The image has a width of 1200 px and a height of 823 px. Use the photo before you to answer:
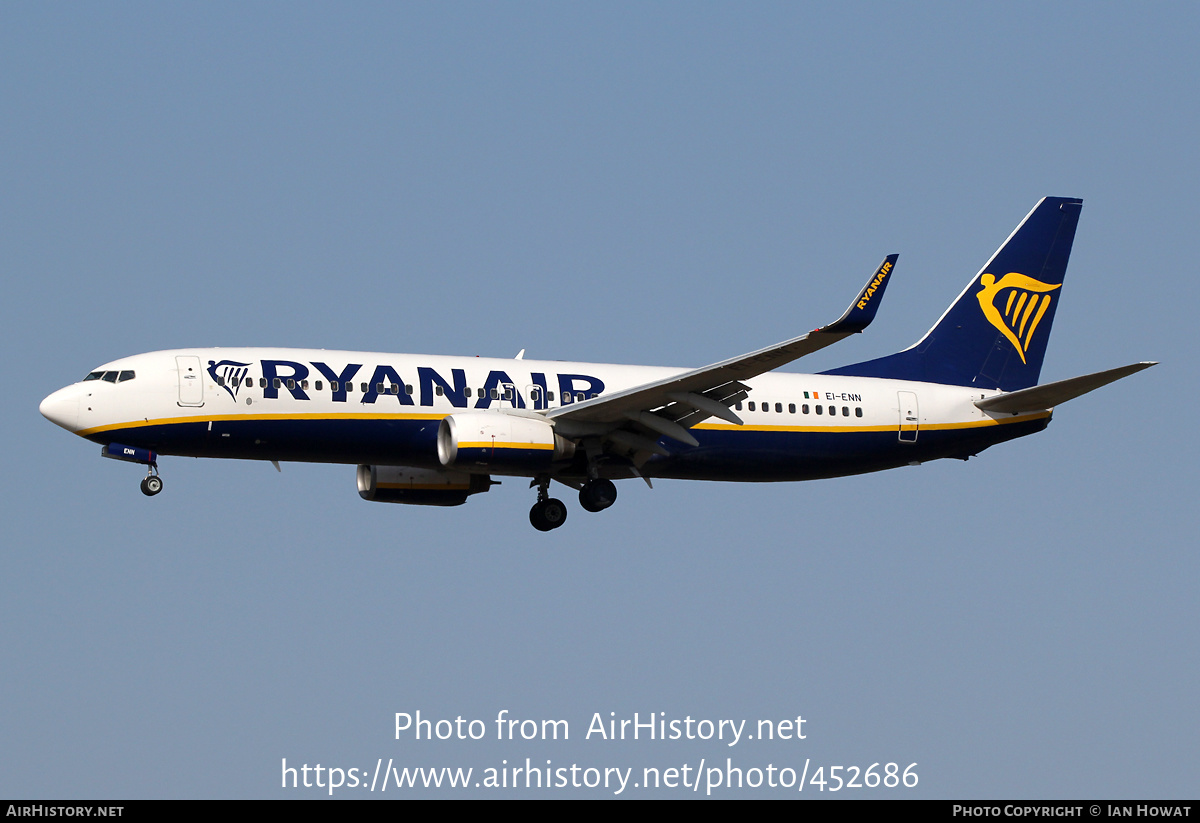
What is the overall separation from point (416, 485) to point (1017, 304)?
17814mm

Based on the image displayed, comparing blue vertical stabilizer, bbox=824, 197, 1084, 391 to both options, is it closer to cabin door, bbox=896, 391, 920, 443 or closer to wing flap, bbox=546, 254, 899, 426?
cabin door, bbox=896, 391, 920, 443

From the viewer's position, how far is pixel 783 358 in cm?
3459

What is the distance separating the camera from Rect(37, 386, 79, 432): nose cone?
3656cm

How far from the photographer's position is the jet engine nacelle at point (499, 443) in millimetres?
36531

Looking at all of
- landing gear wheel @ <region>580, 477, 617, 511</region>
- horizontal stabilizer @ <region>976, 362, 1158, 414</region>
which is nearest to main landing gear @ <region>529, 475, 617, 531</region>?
landing gear wheel @ <region>580, 477, 617, 511</region>

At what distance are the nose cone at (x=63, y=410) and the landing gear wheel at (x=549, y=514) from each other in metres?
11.4

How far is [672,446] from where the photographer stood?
40094 millimetres

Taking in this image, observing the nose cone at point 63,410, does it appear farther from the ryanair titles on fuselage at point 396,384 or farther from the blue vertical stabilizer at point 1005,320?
the blue vertical stabilizer at point 1005,320

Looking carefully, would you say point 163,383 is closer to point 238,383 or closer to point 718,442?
point 238,383

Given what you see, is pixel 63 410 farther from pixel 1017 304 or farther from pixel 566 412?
pixel 1017 304

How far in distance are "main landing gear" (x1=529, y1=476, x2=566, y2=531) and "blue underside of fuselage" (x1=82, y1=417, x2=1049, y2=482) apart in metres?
1.41

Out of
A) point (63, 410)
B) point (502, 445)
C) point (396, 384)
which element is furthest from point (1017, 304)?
point (63, 410)

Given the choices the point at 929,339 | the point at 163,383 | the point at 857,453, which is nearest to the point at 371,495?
the point at 163,383

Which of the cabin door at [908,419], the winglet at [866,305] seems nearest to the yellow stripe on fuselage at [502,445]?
the winglet at [866,305]
